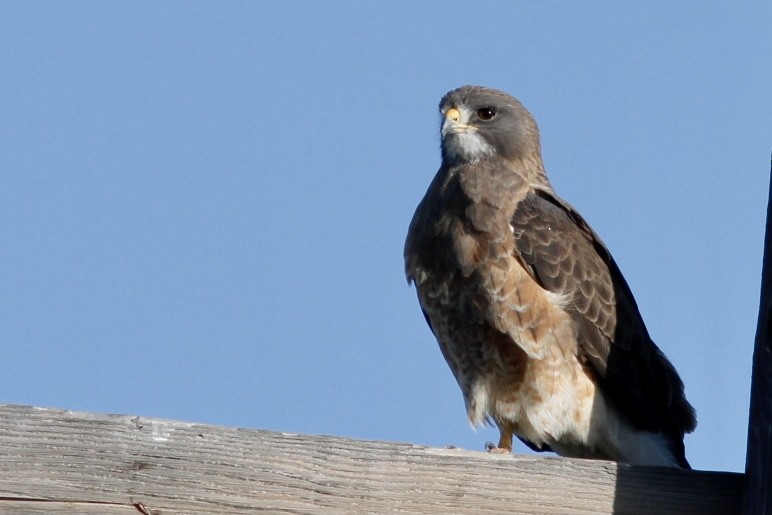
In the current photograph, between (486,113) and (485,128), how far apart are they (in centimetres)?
14

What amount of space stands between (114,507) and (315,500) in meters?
0.42

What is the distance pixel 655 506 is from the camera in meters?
2.67

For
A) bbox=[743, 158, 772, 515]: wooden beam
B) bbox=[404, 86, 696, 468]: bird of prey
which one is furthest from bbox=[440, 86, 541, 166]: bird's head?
bbox=[743, 158, 772, 515]: wooden beam

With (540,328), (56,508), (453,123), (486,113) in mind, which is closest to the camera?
(56,508)

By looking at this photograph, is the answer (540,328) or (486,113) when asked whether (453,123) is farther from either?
(540,328)

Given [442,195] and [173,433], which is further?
[442,195]

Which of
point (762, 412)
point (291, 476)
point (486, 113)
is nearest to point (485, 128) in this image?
point (486, 113)

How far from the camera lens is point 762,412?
8.32 ft

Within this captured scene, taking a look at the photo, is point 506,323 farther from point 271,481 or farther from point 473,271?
point 271,481

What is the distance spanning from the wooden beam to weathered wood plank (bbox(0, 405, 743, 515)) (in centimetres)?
14

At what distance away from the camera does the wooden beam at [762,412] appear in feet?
8.18

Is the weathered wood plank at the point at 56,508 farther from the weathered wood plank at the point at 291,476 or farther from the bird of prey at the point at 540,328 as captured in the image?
the bird of prey at the point at 540,328

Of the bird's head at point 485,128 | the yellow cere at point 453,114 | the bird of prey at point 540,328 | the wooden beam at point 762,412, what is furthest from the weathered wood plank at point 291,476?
the yellow cere at point 453,114

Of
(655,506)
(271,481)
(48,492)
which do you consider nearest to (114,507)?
(48,492)
